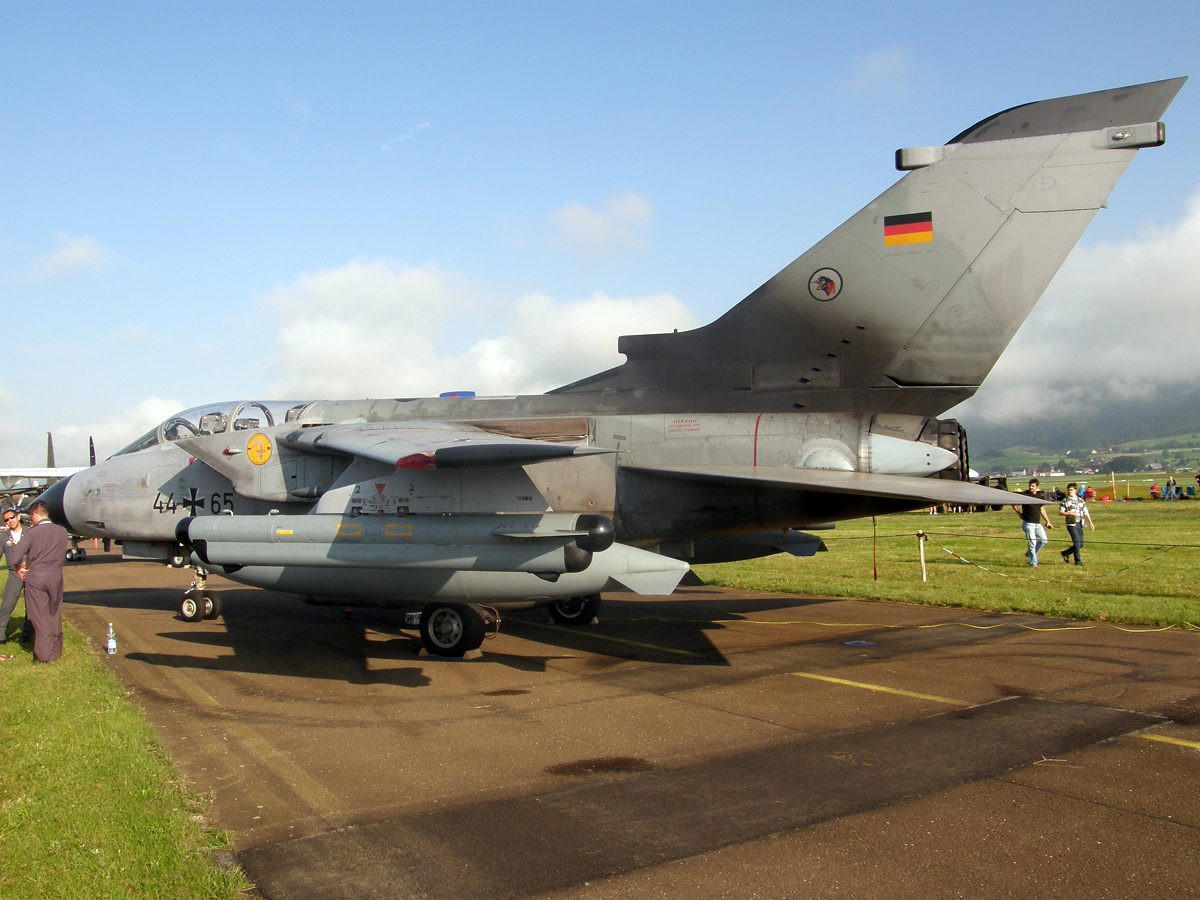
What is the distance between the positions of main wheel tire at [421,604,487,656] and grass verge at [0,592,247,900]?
3.40 metres

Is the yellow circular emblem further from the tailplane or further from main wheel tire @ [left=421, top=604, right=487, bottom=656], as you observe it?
the tailplane

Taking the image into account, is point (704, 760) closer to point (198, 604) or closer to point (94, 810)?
point (94, 810)

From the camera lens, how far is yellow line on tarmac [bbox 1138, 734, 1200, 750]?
5.81 meters

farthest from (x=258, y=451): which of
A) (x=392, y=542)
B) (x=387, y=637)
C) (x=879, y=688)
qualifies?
(x=879, y=688)

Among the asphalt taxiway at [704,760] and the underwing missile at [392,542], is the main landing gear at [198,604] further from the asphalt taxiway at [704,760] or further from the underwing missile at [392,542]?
the underwing missile at [392,542]

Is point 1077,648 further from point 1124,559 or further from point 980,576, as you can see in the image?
point 1124,559

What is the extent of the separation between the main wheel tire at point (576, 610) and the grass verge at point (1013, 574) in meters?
4.26

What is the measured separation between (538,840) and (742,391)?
20.2ft

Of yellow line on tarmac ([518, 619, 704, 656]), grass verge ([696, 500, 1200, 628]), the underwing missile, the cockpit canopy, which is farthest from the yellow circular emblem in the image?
grass verge ([696, 500, 1200, 628])

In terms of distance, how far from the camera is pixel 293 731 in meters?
6.76

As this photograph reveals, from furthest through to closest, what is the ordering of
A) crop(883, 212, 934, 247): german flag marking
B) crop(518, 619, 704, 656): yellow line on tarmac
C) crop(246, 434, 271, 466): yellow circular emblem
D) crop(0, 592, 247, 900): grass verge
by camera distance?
1. crop(246, 434, 271, 466): yellow circular emblem
2. crop(518, 619, 704, 656): yellow line on tarmac
3. crop(883, 212, 934, 247): german flag marking
4. crop(0, 592, 247, 900): grass verge

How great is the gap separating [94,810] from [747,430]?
22.6ft

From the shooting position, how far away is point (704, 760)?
5.82m

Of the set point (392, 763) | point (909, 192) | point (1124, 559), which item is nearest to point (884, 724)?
point (392, 763)
